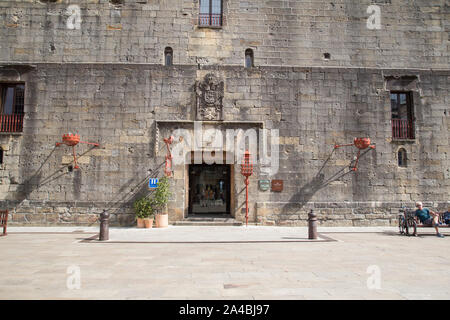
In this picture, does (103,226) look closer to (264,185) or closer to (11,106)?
(264,185)

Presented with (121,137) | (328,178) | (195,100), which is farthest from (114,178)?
(328,178)

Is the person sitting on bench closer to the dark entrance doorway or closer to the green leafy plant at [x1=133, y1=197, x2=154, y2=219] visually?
the dark entrance doorway

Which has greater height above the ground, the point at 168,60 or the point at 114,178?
the point at 168,60

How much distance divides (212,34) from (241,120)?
12.0 feet

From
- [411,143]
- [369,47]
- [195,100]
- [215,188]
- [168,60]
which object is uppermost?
[369,47]

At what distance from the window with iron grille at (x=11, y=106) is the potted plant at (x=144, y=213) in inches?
219

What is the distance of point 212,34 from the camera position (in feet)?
37.6

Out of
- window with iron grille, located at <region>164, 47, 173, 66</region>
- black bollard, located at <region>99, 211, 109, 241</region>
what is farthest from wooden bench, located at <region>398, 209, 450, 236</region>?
window with iron grille, located at <region>164, 47, 173, 66</region>

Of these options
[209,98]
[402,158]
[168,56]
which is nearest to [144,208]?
[209,98]

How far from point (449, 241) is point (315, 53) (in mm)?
7872

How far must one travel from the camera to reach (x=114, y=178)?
1079cm
